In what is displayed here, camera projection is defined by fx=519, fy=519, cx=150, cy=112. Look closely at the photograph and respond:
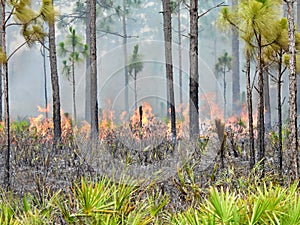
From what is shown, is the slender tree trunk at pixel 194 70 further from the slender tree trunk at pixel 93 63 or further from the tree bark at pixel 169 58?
the slender tree trunk at pixel 93 63

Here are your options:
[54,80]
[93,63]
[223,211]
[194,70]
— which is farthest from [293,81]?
[54,80]

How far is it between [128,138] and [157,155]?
5.30ft

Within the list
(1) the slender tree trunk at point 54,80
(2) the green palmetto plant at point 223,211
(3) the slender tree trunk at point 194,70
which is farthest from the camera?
(1) the slender tree trunk at point 54,80

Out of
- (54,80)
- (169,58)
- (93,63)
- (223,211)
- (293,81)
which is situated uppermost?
(169,58)

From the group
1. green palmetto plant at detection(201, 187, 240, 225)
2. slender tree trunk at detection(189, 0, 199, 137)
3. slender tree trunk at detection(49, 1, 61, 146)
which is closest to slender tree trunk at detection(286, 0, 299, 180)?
green palmetto plant at detection(201, 187, 240, 225)

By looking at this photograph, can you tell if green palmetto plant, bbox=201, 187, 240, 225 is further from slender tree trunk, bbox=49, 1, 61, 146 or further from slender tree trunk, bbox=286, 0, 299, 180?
slender tree trunk, bbox=49, 1, 61, 146

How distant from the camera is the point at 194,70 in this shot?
369 inches

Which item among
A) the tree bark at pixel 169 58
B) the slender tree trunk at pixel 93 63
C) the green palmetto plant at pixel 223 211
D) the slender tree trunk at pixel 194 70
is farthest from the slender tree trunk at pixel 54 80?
the green palmetto plant at pixel 223 211

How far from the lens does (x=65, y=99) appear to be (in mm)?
38094

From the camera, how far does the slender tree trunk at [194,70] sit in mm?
8867

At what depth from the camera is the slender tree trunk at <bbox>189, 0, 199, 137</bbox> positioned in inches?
349

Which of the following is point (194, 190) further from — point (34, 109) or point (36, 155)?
point (34, 109)

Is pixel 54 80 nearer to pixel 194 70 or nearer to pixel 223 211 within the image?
pixel 194 70

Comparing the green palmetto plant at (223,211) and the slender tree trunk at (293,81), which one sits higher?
the slender tree trunk at (293,81)
